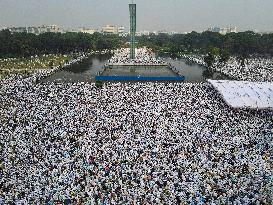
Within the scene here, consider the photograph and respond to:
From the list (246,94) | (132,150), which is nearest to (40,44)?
(246,94)

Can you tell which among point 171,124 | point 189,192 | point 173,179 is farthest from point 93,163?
point 171,124

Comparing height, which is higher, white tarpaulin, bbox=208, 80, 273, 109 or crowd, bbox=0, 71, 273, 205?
white tarpaulin, bbox=208, 80, 273, 109

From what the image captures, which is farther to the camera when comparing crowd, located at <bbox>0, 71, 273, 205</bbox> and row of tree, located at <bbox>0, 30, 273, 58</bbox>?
row of tree, located at <bbox>0, 30, 273, 58</bbox>

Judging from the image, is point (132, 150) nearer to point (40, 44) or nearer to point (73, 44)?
point (40, 44)

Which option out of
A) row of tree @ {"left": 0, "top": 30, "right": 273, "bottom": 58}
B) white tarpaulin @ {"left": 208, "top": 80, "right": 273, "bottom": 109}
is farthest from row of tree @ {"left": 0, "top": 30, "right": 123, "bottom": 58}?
white tarpaulin @ {"left": 208, "top": 80, "right": 273, "bottom": 109}

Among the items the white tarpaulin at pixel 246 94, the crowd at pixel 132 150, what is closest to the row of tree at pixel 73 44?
the white tarpaulin at pixel 246 94

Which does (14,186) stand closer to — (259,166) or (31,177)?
(31,177)

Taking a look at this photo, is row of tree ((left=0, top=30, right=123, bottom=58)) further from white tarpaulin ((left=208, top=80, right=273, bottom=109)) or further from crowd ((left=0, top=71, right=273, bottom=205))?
white tarpaulin ((left=208, top=80, right=273, bottom=109))
